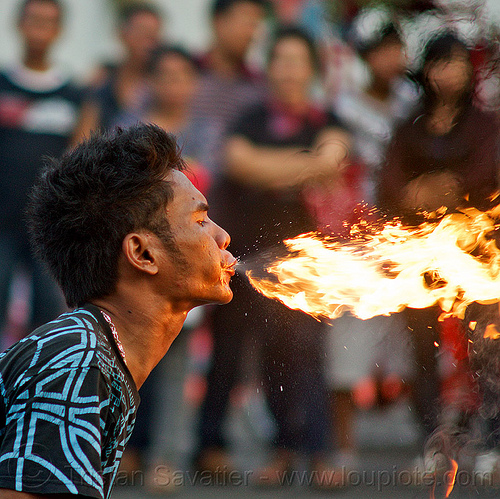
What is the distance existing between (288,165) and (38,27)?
206cm

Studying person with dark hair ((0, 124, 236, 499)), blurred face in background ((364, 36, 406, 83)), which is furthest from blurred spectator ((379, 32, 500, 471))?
person with dark hair ((0, 124, 236, 499))

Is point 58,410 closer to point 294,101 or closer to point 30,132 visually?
point 294,101

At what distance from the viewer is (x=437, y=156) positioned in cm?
279

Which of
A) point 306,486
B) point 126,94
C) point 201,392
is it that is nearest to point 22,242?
point 126,94

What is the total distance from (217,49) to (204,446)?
2546mm

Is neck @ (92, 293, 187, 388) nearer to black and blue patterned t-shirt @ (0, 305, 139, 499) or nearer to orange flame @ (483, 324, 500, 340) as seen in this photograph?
black and blue patterned t-shirt @ (0, 305, 139, 499)

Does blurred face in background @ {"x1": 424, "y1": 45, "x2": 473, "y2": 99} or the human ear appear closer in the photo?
the human ear

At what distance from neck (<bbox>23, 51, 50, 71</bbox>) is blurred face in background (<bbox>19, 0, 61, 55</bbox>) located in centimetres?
3

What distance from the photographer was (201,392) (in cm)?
366

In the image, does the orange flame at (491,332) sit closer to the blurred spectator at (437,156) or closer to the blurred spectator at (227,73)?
the blurred spectator at (437,156)

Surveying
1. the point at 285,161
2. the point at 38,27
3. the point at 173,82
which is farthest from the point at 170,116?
the point at 38,27

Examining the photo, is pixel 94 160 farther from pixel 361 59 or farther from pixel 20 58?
pixel 20 58

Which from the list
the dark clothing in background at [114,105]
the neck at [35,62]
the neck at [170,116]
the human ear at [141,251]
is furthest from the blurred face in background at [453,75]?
the neck at [35,62]

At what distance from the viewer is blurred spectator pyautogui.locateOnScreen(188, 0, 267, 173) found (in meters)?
3.85
